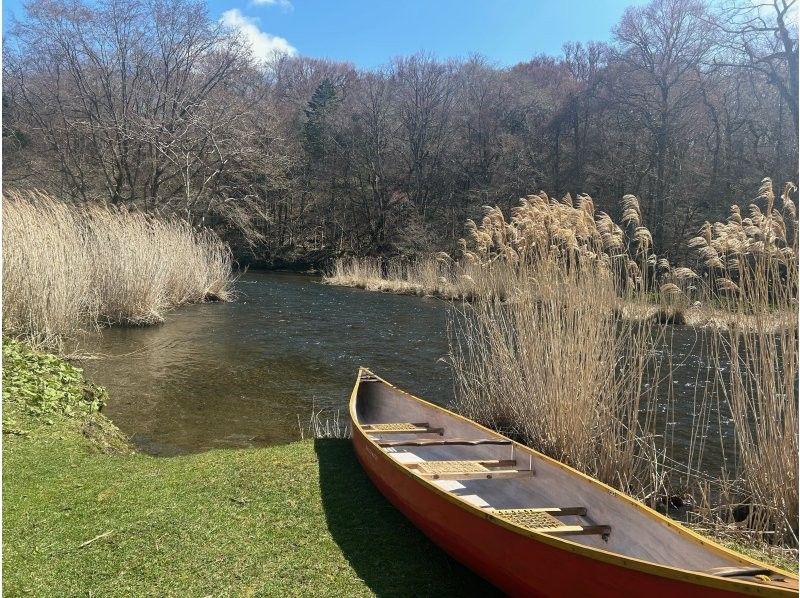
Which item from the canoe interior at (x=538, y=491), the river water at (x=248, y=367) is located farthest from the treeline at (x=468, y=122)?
the canoe interior at (x=538, y=491)

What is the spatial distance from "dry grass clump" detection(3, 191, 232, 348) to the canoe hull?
5855 millimetres

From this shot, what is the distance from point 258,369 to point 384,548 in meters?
5.39

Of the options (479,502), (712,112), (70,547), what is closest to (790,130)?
(712,112)

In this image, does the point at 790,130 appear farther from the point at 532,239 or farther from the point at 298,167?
the point at 298,167

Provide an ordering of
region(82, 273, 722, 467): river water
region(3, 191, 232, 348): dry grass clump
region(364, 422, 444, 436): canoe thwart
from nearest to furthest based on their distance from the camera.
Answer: region(364, 422, 444, 436): canoe thwart < region(82, 273, 722, 467): river water < region(3, 191, 232, 348): dry grass clump

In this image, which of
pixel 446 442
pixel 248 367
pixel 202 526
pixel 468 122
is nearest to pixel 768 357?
pixel 446 442

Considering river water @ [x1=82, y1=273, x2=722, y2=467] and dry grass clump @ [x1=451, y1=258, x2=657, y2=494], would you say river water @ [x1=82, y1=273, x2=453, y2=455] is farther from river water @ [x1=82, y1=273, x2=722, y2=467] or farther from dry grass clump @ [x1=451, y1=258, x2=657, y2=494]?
dry grass clump @ [x1=451, y1=258, x2=657, y2=494]

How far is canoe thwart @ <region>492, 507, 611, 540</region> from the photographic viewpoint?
9.14 feet

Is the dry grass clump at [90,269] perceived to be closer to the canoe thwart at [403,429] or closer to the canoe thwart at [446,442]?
the canoe thwart at [403,429]

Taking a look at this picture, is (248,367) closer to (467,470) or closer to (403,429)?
(403,429)

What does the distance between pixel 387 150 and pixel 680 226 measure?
61.6 feet

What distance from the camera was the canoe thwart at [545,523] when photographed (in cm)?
279

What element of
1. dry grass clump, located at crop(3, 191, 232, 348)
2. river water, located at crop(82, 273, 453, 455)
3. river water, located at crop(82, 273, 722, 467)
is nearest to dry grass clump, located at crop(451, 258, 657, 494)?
river water, located at crop(82, 273, 722, 467)

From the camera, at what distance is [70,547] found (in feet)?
9.68
